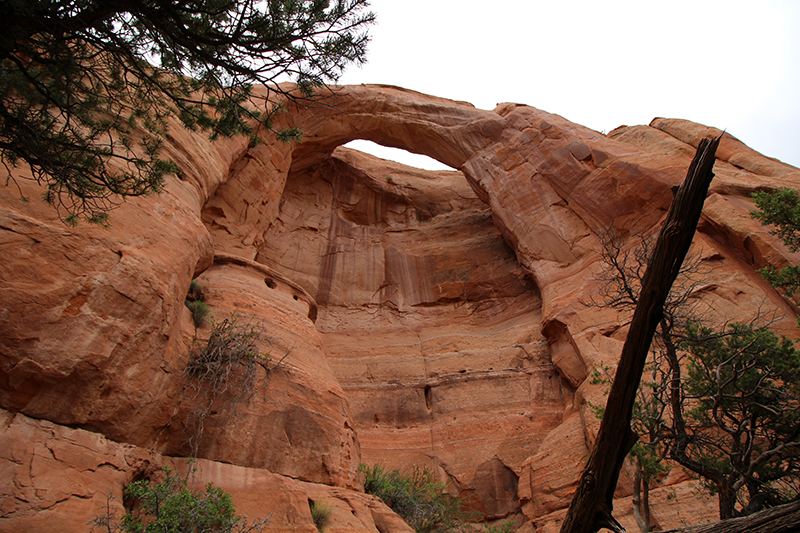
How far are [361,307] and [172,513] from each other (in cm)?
1316

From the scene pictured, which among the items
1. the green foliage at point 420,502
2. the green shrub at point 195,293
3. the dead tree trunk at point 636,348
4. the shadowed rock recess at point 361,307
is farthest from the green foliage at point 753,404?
the green shrub at point 195,293

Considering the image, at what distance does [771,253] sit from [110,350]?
480 inches

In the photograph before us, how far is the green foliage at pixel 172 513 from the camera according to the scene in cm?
432

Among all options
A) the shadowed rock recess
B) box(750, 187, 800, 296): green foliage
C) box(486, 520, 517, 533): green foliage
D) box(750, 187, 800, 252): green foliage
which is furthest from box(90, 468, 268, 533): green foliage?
box(750, 187, 800, 252): green foliage

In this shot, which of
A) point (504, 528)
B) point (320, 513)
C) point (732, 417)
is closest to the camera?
→ point (320, 513)

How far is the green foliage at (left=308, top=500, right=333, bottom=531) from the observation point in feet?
19.5

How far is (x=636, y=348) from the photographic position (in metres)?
2.67

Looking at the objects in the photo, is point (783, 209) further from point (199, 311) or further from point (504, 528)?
point (199, 311)

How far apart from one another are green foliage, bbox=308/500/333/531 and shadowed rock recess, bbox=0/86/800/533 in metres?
0.14

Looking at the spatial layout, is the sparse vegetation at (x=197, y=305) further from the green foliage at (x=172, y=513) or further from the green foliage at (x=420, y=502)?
the green foliage at (x=420, y=502)

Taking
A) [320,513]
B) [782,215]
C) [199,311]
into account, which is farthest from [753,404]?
[199,311]

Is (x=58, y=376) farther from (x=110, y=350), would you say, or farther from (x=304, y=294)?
(x=304, y=294)

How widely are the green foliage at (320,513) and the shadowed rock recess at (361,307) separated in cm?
14

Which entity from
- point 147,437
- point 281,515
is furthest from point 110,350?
point 281,515
